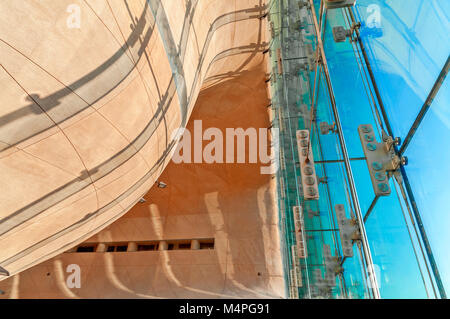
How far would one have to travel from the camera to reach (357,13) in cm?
429

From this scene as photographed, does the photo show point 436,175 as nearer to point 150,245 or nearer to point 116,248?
point 150,245

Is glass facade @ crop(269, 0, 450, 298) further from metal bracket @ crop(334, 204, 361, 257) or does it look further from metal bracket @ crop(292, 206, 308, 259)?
metal bracket @ crop(292, 206, 308, 259)

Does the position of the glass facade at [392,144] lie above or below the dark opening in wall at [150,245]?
below

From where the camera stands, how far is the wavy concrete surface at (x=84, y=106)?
532cm

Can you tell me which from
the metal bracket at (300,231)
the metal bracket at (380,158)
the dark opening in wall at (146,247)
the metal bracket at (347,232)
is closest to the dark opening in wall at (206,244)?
the dark opening in wall at (146,247)

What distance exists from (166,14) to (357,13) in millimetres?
4898

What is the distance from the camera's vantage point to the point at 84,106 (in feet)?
21.5

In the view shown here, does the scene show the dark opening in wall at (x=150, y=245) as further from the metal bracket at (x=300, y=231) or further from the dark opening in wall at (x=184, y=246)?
the metal bracket at (x=300, y=231)

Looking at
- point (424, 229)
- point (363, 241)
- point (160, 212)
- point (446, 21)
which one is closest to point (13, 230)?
point (363, 241)

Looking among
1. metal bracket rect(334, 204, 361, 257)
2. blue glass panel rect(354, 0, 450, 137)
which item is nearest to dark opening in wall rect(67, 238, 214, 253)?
metal bracket rect(334, 204, 361, 257)

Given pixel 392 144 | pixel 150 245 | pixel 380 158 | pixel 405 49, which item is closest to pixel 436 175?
pixel 392 144

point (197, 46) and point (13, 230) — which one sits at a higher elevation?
point (197, 46)

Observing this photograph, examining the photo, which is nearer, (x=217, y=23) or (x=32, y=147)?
(x=32, y=147)

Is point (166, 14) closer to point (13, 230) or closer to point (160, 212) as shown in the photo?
point (13, 230)
